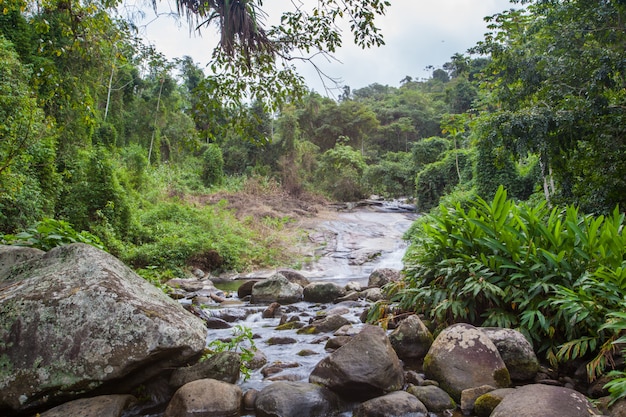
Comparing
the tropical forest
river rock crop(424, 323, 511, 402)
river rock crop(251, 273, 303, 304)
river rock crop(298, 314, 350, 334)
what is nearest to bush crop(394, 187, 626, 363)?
the tropical forest

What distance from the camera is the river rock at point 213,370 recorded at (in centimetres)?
372

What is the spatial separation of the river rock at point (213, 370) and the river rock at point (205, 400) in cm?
21

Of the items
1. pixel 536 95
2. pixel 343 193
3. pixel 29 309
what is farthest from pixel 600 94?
pixel 343 193

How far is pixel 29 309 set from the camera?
10.4 feet

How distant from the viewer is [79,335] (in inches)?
124

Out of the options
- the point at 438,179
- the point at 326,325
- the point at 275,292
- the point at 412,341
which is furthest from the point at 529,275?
the point at 438,179

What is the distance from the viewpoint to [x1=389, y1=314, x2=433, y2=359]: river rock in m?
4.64

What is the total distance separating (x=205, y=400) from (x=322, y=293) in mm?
5591

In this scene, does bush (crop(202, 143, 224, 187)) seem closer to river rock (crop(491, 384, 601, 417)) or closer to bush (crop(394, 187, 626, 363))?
bush (crop(394, 187, 626, 363))

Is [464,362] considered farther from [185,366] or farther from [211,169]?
[211,169]

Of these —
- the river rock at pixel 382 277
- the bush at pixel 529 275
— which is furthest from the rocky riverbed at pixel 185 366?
the river rock at pixel 382 277

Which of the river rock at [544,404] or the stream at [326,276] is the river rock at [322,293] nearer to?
the stream at [326,276]

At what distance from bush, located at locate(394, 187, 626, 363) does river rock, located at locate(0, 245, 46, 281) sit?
4481 mm

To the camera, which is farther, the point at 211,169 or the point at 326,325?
the point at 211,169
